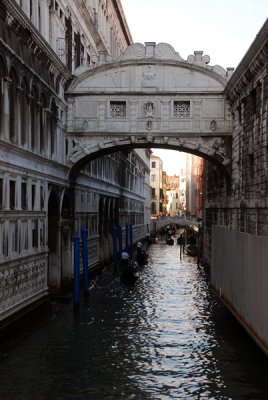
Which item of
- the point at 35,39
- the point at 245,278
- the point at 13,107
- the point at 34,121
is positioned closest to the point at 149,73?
the point at 34,121

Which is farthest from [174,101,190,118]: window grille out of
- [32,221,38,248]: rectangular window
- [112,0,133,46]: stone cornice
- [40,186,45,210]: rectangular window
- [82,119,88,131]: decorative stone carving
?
[112,0,133,46]: stone cornice

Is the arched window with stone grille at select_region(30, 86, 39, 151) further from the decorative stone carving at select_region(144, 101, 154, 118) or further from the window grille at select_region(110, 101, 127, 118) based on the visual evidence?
the decorative stone carving at select_region(144, 101, 154, 118)

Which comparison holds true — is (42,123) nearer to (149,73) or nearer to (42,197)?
(42,197)

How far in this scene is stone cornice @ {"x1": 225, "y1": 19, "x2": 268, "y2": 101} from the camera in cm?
1475

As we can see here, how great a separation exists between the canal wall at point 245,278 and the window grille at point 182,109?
471 centimetres

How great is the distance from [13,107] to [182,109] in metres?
7.22

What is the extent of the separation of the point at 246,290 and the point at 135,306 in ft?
22.1

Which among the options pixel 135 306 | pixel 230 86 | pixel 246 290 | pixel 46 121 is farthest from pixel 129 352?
pixel 230 86

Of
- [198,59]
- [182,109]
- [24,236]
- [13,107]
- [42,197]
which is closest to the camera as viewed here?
Answer: [13,107]

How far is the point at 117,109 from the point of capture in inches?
806

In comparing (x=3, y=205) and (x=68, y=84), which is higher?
(x=68, y=84)

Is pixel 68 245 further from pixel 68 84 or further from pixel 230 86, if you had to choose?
pixel 230 86

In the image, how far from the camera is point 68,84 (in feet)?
66.9

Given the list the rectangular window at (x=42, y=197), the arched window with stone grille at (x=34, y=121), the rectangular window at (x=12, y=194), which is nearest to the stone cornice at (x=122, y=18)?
the arched window with stone grille at (x=34, y=121)
